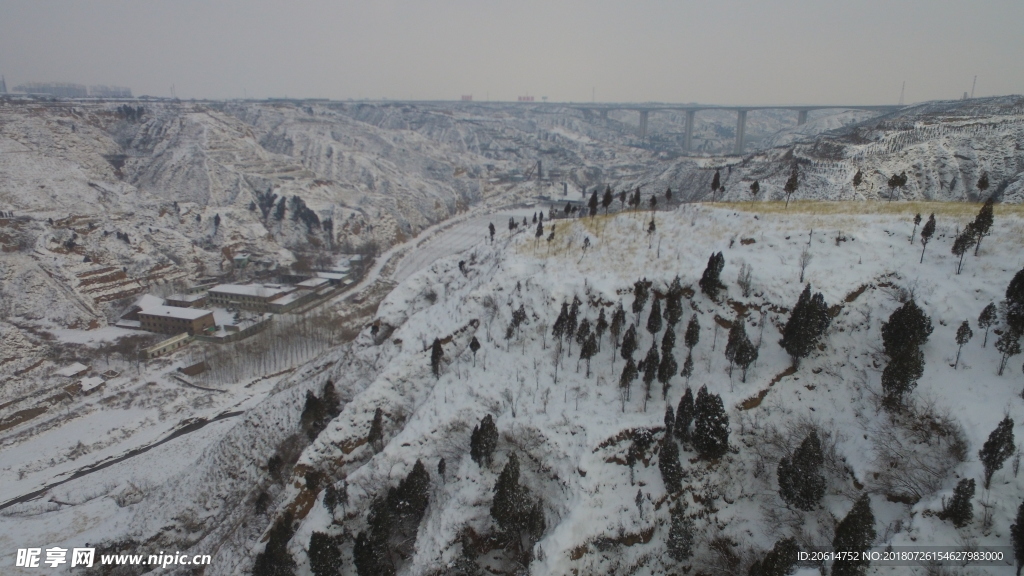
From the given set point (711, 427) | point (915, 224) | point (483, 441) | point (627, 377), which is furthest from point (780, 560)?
point (915, 224)

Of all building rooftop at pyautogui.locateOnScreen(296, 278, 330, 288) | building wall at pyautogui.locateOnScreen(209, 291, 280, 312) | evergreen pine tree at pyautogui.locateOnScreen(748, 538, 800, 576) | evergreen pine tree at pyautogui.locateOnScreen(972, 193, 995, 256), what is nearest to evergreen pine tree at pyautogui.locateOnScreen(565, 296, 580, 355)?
evergreen pine tree at pyautogui.locateOnScreen(748, 538, 800, 576)

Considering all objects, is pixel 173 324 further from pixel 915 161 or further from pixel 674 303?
pixel 915 161

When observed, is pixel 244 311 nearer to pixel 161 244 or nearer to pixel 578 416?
pixel 161 244

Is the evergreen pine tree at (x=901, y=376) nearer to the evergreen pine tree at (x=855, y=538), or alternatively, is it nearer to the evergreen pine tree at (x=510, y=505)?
the evergreen pine tree at (x=855, y=538)

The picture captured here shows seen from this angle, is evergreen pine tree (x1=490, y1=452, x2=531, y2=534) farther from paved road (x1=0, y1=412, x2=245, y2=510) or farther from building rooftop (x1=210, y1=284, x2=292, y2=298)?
building rooftop (x1=210, y1=284, x2=292, y2=298)

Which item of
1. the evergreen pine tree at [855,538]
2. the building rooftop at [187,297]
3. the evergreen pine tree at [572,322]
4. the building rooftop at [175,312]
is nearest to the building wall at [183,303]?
the building rooftop at [187,297]

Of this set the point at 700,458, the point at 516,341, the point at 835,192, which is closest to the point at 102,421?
the point at 516,341
